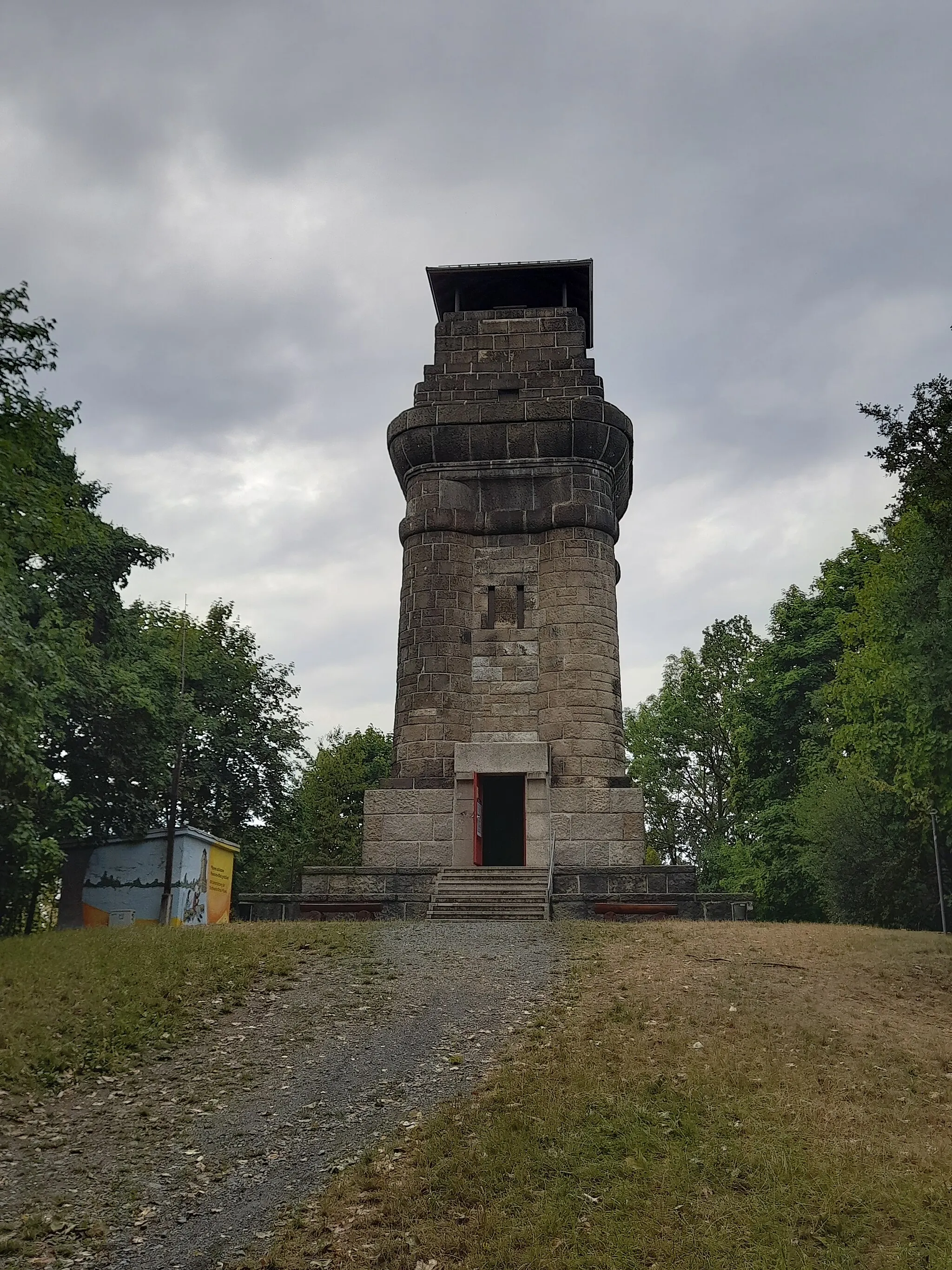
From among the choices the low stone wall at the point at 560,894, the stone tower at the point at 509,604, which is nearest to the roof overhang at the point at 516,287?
the stone tower at the point at 509,604

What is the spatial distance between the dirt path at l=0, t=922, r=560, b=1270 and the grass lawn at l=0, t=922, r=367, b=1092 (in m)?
0.51

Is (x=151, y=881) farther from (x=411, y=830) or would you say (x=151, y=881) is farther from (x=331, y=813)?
(x=331, y=813)

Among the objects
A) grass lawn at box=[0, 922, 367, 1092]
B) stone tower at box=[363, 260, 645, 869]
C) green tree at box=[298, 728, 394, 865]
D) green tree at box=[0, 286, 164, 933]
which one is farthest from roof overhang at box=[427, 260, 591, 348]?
green tree at box=[298, 728, 394, 865]

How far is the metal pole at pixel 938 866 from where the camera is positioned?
79.6 ft

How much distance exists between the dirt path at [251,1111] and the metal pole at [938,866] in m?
13.8

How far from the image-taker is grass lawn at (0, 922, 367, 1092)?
10984 millimetres

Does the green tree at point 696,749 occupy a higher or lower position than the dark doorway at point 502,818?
higher

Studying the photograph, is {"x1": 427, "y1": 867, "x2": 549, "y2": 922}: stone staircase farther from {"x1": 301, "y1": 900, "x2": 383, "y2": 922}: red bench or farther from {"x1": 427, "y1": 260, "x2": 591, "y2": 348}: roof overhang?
{"x1": 427, "y1": 260, "x2": 591, "y2": 348}: roof overhang

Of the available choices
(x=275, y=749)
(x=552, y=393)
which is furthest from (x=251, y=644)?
(x=552, y=393)

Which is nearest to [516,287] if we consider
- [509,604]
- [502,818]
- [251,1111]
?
[509,604]

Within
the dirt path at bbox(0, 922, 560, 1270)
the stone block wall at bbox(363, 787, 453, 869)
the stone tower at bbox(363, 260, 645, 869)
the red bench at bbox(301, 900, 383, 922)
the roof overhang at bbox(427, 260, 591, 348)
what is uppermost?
the roof overhang at bbox(427, 260, 591, 348)

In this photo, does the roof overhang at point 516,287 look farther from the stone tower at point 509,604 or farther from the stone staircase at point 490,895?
the stone staircase at point 490,895

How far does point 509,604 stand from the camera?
2459 cm

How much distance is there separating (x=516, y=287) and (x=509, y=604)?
9.86 m
